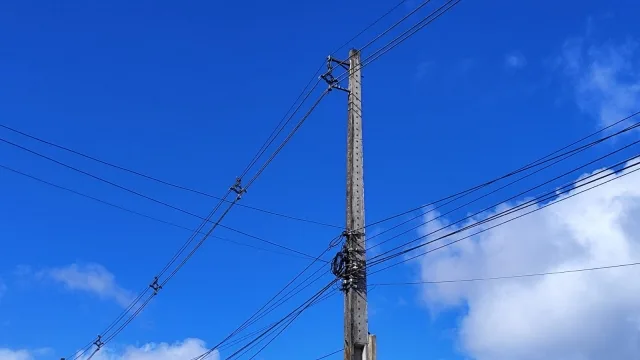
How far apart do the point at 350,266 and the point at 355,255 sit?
25 cm

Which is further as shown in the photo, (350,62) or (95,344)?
(95,344)

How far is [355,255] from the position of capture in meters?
12.0

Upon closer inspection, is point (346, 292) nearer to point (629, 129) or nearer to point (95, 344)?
point (629, 129)

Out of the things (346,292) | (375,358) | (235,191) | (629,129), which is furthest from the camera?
(235,191)

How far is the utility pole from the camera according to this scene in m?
11.0

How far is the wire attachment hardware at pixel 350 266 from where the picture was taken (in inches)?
A: 461

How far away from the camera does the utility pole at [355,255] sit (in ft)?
36.1

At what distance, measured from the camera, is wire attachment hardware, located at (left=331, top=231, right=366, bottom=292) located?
11.7 m

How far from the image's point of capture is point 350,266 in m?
11.9

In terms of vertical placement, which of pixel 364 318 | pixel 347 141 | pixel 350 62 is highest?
pixel 350 62

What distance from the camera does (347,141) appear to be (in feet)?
43.4

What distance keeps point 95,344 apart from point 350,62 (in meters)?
23.9

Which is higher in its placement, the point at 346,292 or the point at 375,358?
the point at 346,292

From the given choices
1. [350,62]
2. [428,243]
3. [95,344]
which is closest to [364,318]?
[428,243]
